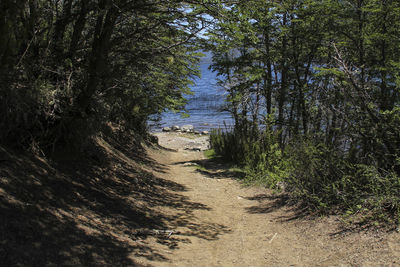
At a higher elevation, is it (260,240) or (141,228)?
(141,228)

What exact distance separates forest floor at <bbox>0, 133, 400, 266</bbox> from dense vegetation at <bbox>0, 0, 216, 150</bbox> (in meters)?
0.66

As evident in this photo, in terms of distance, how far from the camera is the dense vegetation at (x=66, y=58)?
16.8 ft

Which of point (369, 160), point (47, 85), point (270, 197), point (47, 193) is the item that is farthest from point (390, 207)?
point (47, 85)

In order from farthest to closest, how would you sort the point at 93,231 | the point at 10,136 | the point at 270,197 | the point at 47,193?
the point at 270,197 → the point at 10,136 → the point at 47,193 → the point at 93,231

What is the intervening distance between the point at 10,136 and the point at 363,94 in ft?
19.7

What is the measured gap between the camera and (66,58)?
6.48 meters

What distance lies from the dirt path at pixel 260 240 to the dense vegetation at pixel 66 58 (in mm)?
2625

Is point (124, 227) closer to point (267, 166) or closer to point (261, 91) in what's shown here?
point (267, 166)

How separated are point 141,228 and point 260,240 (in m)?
1.92

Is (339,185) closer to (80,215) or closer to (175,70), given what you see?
(80,215)

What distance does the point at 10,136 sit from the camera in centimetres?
550

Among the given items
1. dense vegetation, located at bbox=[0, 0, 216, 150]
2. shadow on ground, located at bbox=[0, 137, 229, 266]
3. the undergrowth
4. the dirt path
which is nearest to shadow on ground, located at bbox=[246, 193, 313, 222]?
the dirt path

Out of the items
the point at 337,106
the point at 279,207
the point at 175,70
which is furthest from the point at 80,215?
the point at 337,106

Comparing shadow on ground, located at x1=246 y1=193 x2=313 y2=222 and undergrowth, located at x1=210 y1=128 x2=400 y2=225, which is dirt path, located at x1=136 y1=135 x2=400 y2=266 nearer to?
shadow on ground, located at x1=246 y1=193 x2=313 y2=222
